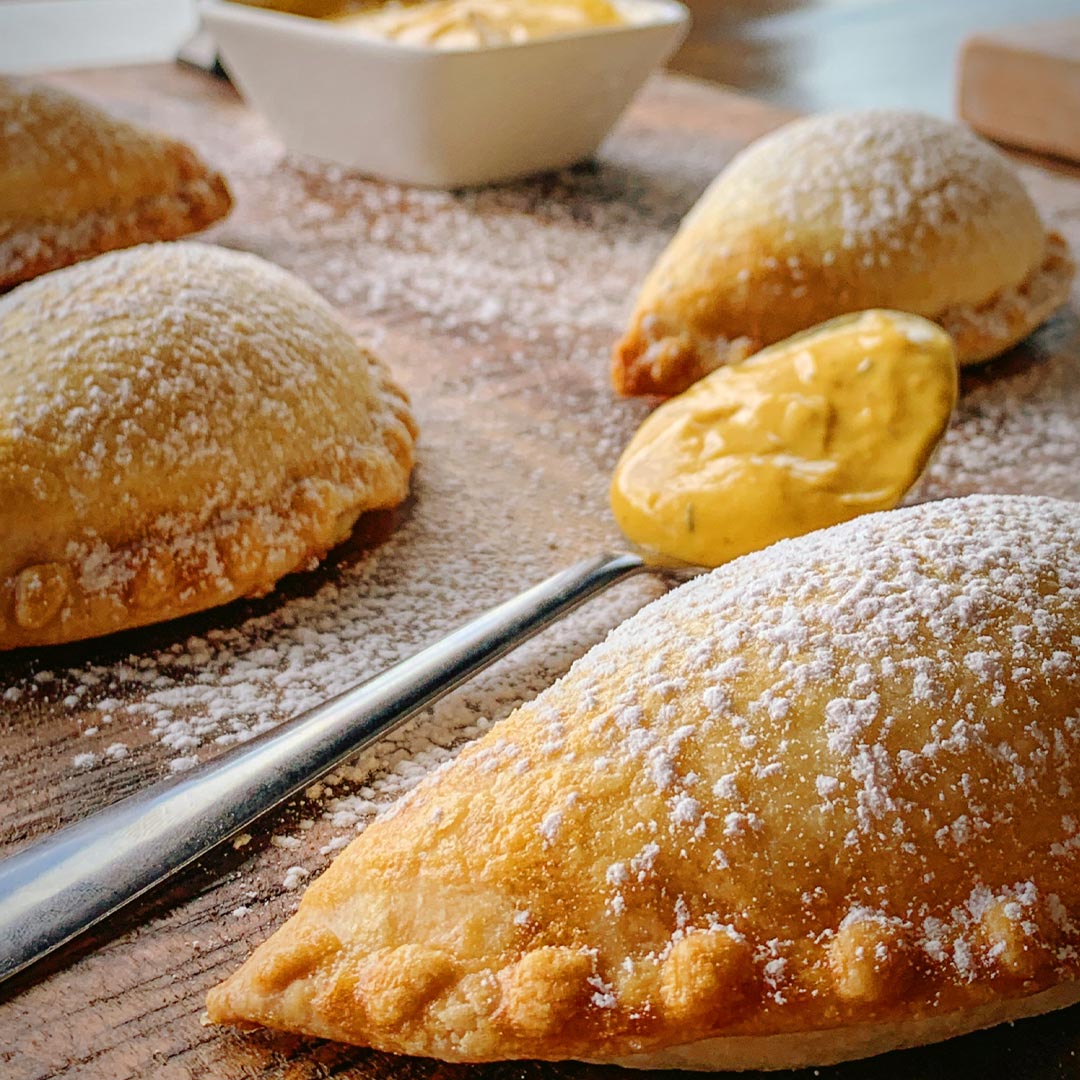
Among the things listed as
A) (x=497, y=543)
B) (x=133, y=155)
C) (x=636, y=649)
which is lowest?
(x=497, y=543)

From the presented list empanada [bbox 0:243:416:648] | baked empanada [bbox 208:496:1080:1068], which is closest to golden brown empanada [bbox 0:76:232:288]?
empanada [bbox 0:243:416:648]

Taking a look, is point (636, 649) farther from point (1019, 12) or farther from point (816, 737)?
point (1019, 12)

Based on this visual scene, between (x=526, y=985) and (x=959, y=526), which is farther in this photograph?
(x=959, y=526)

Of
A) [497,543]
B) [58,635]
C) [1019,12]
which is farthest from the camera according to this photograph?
[1019,12]

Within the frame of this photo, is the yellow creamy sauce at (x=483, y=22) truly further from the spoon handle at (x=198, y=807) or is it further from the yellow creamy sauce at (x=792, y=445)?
the spoon handle at (x=198, y=807)

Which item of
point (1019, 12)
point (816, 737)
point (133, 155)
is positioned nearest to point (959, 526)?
point (816, 737)

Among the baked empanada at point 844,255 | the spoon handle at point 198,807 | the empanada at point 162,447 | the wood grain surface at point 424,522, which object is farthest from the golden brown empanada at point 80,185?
the spoon handle at point 198,807
